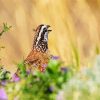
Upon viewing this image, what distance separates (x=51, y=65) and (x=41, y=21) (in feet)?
23.4

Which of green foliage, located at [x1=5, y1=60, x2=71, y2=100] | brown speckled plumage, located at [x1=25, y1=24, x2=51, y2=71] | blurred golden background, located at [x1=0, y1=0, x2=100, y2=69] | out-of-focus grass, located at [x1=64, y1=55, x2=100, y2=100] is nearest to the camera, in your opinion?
out-of-focus grass, located at [x1=64, y1=55, x2=100, y2=100]

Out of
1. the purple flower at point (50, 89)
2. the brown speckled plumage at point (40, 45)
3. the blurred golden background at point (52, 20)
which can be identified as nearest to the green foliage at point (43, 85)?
the purple flower at point (50, 89)

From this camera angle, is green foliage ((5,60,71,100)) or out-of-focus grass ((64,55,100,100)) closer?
out-of-focus grass ((64,55,100,100))

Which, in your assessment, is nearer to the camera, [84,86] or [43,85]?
[84,86]

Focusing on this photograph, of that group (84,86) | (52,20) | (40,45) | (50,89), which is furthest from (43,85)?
(52,20)

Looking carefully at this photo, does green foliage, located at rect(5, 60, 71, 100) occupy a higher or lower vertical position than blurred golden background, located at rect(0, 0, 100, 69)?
lower

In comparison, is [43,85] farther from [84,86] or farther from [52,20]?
[52,20]

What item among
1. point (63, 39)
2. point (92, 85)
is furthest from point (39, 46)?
point (92, 85)

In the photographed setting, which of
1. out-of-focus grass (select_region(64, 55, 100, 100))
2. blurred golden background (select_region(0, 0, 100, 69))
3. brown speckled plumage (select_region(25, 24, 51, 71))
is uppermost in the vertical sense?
blurred golden background (select_region(0, 0, 100, 69))

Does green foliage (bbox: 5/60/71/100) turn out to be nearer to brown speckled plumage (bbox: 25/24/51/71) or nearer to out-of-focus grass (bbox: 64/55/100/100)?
out-of-focus grass (bbox: 64/55/100/100)

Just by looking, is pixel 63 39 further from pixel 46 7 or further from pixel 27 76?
pixel 27 76

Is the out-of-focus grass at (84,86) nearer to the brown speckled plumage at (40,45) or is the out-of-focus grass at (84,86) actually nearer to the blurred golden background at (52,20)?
the brown speckled plumage at (40,45)

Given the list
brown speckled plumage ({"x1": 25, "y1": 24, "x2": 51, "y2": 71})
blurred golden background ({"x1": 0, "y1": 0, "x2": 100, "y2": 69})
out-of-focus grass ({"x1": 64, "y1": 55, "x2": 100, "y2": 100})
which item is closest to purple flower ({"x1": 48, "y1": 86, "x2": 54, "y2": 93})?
Answer: out-of-focus grass ({"x1": 64, "y1": 55, "x2": 100, "y2": 100})

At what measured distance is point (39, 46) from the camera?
575 cm
